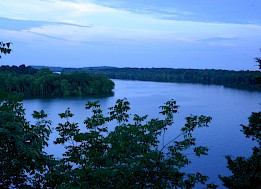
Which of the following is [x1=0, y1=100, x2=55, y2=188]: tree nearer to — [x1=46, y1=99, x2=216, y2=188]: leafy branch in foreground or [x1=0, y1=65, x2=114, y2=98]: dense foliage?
[x1=46, y1=99, x2=216, y2=188]: leafy branch in foreground

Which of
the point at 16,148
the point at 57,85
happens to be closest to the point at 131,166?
the point at 16,148

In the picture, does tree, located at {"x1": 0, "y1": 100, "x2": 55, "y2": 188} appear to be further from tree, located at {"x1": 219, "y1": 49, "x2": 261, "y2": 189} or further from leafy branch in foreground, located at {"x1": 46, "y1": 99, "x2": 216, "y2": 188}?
tree, located at {"x1": 219, "y1": 49, "x2": 261, "y2": 189}

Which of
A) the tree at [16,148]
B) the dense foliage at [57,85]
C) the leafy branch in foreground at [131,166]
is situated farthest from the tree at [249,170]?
the dense foliage at [57,85]

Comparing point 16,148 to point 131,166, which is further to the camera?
point 131,166

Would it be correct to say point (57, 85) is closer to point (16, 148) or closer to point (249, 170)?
point (249, 170)

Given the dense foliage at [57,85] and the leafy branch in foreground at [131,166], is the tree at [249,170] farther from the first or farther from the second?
the dense foliage at [57,85]

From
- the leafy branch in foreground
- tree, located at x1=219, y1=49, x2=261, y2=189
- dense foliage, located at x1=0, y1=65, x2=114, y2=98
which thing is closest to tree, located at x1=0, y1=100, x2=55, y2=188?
the leafy branch in foreground

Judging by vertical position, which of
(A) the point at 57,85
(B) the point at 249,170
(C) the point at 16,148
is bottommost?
(A) the point at 57,85

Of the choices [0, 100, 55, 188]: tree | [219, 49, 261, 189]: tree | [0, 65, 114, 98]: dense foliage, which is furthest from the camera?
[0, 65, 114, 98]: dense foliage

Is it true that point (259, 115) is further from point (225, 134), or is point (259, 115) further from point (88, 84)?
point (88, 84)

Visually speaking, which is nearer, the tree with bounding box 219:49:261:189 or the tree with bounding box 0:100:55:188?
the tree with bounding box 0:100:55:188

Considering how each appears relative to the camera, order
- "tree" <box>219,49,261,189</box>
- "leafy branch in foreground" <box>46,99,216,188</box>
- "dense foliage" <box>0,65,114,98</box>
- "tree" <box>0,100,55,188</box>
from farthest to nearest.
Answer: "dense foliage" <box>0,65,114,98</box>, "tree" <box>219,49,261,189</box>, "leafy branch in foreground" <box>46,99,216,188</box>, "tree" <box>0,100,55,188</box>

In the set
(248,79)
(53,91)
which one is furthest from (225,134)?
(248,79)

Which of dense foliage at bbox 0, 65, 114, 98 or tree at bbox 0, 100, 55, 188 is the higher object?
tree at bbox 0, 100, 55, 188
